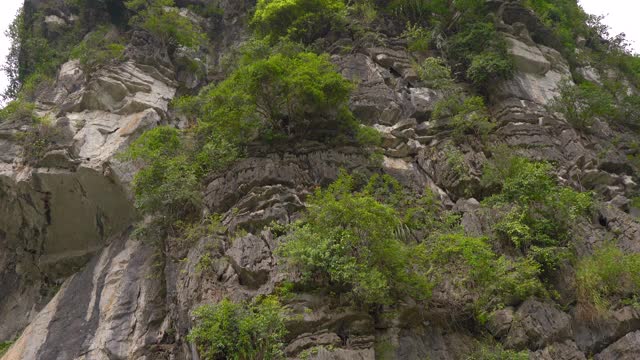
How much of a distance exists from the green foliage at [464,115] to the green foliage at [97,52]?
420 inches

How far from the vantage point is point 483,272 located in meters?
11.1

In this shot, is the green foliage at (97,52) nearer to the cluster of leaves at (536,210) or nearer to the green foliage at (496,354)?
the cluster of leaves at (536,210)

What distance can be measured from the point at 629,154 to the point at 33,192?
17.1 metres

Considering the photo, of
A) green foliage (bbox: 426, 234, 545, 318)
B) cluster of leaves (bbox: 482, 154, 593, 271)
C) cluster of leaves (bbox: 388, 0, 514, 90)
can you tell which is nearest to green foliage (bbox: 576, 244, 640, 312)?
Result: cluster of leaves (bbox: 482, 154, 593, 271)

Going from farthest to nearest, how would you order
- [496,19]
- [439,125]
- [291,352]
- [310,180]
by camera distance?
[496,19], [439,125], [310,180], [291,352]

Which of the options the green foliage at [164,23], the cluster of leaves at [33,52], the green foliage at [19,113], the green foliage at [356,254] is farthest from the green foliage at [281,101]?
the cluster of leaves at [33,52]

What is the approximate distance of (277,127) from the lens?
14992 millimetres

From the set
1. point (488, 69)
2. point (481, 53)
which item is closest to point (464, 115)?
point (488, 69)

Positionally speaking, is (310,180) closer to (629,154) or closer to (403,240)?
(403,240)

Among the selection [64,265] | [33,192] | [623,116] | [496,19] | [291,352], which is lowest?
[64,265]

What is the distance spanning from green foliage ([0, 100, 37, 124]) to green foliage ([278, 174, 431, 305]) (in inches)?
385

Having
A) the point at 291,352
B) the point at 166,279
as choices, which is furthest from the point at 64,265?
the point at 291,352

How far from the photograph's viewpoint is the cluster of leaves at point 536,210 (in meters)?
12.4

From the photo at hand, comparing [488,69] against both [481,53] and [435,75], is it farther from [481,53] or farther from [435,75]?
[435,75]
